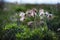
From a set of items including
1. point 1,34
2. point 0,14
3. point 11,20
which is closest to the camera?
point 1,34

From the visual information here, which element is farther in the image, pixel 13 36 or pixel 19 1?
pixel 19 1

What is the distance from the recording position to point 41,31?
3.13 meters

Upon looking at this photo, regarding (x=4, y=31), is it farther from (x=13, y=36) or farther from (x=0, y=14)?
(x=0, y=14)

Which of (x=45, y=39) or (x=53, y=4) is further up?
(x=53, y=4)

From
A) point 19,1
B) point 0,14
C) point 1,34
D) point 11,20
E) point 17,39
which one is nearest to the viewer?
point 17,39

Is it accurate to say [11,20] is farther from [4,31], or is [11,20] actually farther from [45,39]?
[45,39]

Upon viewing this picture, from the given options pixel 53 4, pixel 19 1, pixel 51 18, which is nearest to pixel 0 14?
pixel 19 1

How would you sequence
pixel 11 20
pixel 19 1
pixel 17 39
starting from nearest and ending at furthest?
pixel 17 39, pixel 11 20, pixel 19 1

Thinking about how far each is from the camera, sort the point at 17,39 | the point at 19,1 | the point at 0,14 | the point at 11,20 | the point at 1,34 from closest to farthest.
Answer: the point at 17,39, the point at 1,34, the point at 11,20, the point at 0,14, the point at 19,1

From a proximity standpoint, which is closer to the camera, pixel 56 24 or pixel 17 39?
pixel 17 39

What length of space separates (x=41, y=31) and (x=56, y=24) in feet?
1.12

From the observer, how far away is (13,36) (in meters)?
3.13

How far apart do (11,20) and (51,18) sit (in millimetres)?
762

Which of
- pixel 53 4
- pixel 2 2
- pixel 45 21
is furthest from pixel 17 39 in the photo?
pixel 2 2
